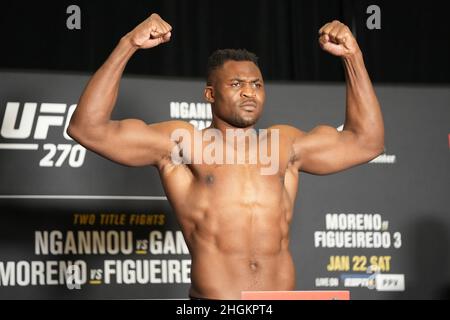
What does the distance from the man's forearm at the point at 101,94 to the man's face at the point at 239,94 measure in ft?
1.11

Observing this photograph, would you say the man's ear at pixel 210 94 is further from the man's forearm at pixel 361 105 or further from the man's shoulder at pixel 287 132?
the man's forearm at pixel 361 105

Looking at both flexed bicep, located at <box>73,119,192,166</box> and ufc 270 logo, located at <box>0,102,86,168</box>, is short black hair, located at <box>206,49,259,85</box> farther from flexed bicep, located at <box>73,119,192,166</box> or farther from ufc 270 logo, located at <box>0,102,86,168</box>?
ufc 270 logo, located at <box>0,102,86,168</box>

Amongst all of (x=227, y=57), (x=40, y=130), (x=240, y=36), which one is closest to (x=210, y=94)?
(x=227, y=57)

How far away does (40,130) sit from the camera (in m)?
3.49

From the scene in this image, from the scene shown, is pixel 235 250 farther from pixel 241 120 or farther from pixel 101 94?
pixel 101 94

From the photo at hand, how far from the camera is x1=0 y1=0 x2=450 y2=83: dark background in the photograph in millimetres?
3729

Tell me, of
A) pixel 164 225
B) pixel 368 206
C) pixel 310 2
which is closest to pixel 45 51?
pixel 164 225

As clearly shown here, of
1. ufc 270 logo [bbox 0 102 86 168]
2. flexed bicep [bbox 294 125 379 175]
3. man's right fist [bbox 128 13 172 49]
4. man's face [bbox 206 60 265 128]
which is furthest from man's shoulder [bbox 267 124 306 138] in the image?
ufc 270 logo [bbox 0 102 86 168]

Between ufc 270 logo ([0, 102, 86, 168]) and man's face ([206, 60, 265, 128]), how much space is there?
74 centimetres

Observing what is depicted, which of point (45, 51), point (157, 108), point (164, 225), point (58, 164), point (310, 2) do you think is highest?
point (310, 2)

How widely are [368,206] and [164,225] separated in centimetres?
81

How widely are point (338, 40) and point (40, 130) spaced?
119 centimetres

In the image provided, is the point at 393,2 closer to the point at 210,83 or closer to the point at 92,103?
the point at 210,83

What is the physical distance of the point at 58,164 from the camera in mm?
3475
